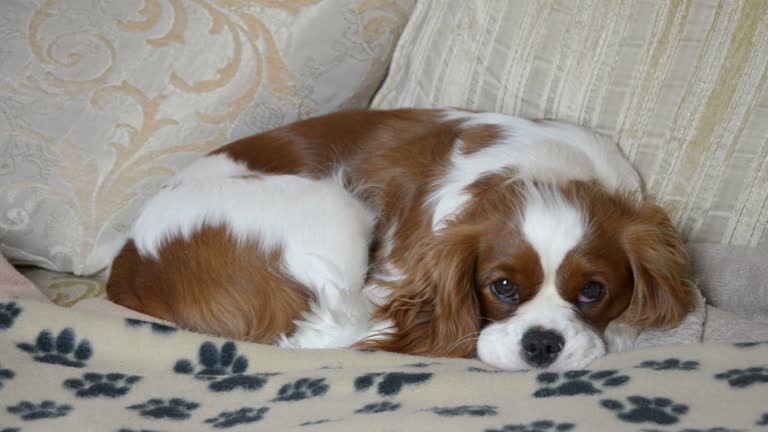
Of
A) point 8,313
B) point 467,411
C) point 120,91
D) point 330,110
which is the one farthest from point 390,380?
point 120,91

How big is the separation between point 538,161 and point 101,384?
1171 millimetres

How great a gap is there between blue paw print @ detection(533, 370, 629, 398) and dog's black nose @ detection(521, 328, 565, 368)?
157 millimetres

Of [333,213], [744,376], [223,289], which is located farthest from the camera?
[333,213]

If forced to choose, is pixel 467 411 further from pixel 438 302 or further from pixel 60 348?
pixel 60 348

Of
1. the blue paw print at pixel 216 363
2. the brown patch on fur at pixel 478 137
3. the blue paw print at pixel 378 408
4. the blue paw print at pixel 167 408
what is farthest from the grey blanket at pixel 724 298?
the blue paw print at pixel 167 408

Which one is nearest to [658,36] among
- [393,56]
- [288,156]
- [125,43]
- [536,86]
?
[536,86]

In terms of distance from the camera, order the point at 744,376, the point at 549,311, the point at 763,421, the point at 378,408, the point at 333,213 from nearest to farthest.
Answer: the point at 763,421 < the point at 744,376 < the point at 378,408 < the point at 549,311 < the point at 333,213

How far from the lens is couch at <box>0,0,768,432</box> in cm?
176

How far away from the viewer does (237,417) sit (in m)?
1.81

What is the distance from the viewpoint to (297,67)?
2771 mm

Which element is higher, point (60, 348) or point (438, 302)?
point (438, 302)

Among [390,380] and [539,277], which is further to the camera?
[539,277]

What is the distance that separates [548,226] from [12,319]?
1.24 meters

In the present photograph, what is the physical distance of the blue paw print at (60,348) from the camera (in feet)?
6.66
